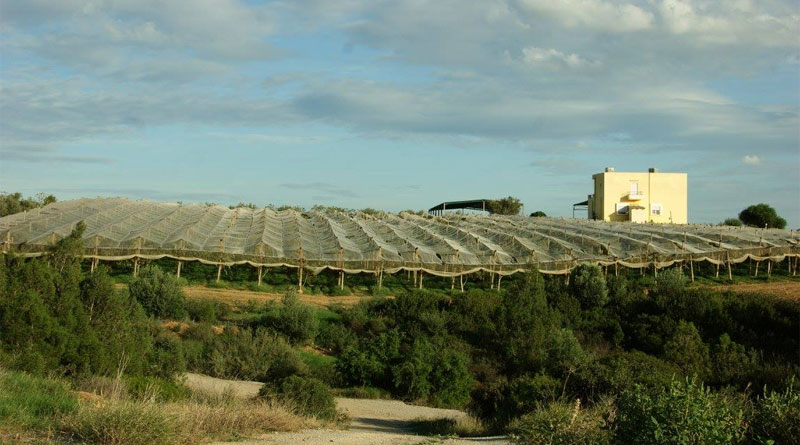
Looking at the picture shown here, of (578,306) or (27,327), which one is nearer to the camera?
(27,327)

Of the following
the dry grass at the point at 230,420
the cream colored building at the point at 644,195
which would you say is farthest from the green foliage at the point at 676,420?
the cream colored building at the point at 644,195

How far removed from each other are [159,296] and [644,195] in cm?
4508

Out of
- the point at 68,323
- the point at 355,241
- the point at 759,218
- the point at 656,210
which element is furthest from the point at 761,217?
the point at 68,323

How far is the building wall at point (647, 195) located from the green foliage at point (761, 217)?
402 inches

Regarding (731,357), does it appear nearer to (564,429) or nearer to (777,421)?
(777,421)

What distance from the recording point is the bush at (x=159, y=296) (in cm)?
2700

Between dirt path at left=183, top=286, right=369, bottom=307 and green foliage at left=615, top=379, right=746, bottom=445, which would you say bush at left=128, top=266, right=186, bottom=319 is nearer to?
dirt path at left=183, top=286, right=369, bottom=307

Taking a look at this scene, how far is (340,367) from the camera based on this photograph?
72.5 ft

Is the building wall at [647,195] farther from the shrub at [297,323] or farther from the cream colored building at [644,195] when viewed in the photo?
the shrub at [297,323]

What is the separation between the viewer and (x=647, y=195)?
63.8 meters

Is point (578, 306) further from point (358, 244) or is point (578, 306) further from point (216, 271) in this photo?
point (216, 271)

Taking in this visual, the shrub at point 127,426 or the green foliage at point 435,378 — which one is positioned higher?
the shrub at point 127,426

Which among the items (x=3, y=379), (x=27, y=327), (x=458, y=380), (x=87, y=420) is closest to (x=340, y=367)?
(x=458, y=380)

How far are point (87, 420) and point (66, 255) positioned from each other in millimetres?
9022
